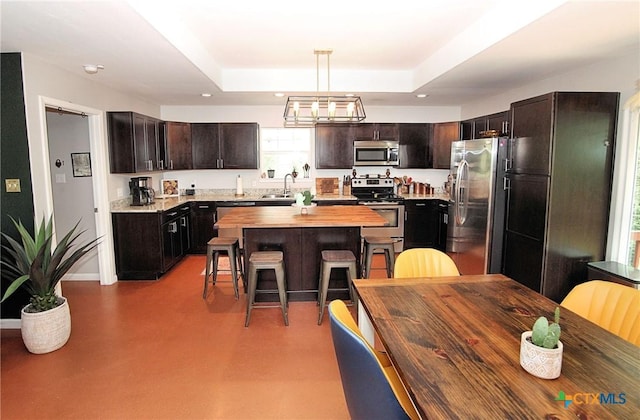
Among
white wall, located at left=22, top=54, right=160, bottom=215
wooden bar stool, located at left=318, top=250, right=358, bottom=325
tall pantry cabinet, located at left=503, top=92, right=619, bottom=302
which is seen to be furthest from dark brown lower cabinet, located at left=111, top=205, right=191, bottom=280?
tall pantry cabinet, located at left=503, top=92, right=619, bottom=302

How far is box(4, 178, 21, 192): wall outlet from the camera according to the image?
3.29 m

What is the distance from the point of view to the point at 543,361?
1.21 meters

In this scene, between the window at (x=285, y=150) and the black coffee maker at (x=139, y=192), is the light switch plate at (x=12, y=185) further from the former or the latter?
the window at (x=285, y=150)

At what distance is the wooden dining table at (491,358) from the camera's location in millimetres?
1087

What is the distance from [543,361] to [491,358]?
0.18m

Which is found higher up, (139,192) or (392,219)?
(139,192)

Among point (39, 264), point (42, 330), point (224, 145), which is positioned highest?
point (224, 145)

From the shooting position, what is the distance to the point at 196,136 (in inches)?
236

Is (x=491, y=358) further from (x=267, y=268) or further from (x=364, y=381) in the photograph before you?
(x=267, y=268)

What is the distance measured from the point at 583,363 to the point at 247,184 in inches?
222

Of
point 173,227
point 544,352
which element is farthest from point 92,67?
point 544,352

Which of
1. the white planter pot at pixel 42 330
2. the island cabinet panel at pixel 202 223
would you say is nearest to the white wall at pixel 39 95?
the white planter pot at pixel 42 330

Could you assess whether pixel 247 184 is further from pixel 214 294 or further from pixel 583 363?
pixel 583 363

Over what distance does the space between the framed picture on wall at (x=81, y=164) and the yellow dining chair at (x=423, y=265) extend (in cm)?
409
